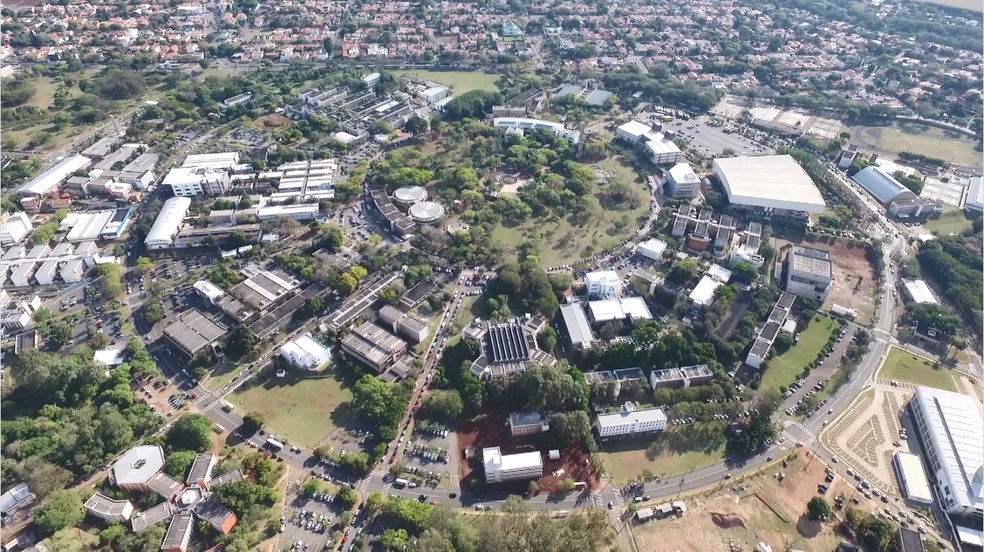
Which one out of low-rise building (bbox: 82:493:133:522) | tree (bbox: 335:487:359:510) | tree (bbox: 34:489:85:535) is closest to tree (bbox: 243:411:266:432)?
low-rise building (bbox: 82:493:133:522)

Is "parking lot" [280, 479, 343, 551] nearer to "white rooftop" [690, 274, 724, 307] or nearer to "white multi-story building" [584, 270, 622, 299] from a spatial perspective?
"white multi-story building" [584, 270, 622, 299]

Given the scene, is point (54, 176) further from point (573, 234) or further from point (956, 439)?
point (956, 439)

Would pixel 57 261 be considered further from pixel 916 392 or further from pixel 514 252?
pixel 916 392

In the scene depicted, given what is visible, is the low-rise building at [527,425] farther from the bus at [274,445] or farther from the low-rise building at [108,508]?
the low-rise building at [108,508]

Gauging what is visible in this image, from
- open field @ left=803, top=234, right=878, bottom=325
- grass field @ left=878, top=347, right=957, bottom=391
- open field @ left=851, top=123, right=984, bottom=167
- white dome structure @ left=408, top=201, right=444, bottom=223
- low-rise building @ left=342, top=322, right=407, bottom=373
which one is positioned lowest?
low-rise building @ left=342, top=322, right=407, bottom=373

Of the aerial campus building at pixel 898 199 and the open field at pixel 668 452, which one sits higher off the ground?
the aerial campus building at pixel 898 199

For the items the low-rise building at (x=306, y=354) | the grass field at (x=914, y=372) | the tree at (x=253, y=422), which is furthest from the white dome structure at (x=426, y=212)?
the grass field at (x=914, y=372)
